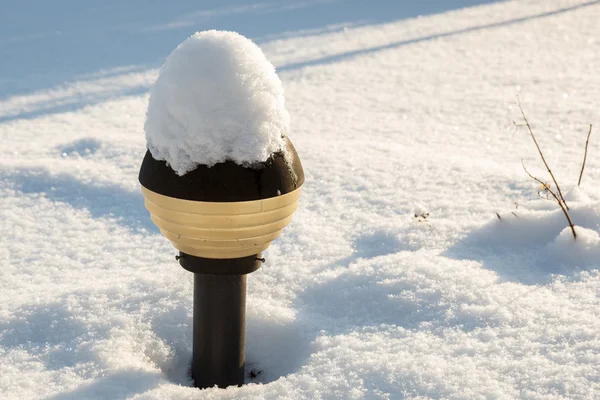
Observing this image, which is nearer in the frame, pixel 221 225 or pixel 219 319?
pixel 221 225

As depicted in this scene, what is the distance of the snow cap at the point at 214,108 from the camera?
1.96 metres

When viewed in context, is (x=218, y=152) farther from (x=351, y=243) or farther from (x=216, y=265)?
(x=351, y=243)

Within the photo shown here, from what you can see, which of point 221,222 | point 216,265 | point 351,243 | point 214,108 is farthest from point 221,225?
point 351,243

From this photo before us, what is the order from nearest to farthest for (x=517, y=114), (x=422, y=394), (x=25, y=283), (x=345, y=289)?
(x=422, y=394), (x=345, y=289), (x=25, y=283), (x=517, y=114)

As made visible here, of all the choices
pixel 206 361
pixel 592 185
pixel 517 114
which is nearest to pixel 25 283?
pixel 206 361

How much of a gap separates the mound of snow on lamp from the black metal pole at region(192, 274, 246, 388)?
0.13m

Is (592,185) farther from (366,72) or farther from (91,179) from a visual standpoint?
(366,72)

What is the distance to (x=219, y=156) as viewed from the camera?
6.42 feet

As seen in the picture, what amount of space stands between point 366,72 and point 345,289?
3967 mm

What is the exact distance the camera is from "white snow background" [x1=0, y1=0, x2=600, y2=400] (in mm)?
2203

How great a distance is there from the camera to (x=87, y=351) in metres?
2.29

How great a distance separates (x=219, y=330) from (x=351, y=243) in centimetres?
112

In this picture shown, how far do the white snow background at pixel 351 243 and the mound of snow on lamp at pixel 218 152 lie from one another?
44 cm

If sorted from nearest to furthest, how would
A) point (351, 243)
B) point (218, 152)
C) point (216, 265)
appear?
1. point (218, 152)
2. point (216, 265)
3. point (351, 243)
